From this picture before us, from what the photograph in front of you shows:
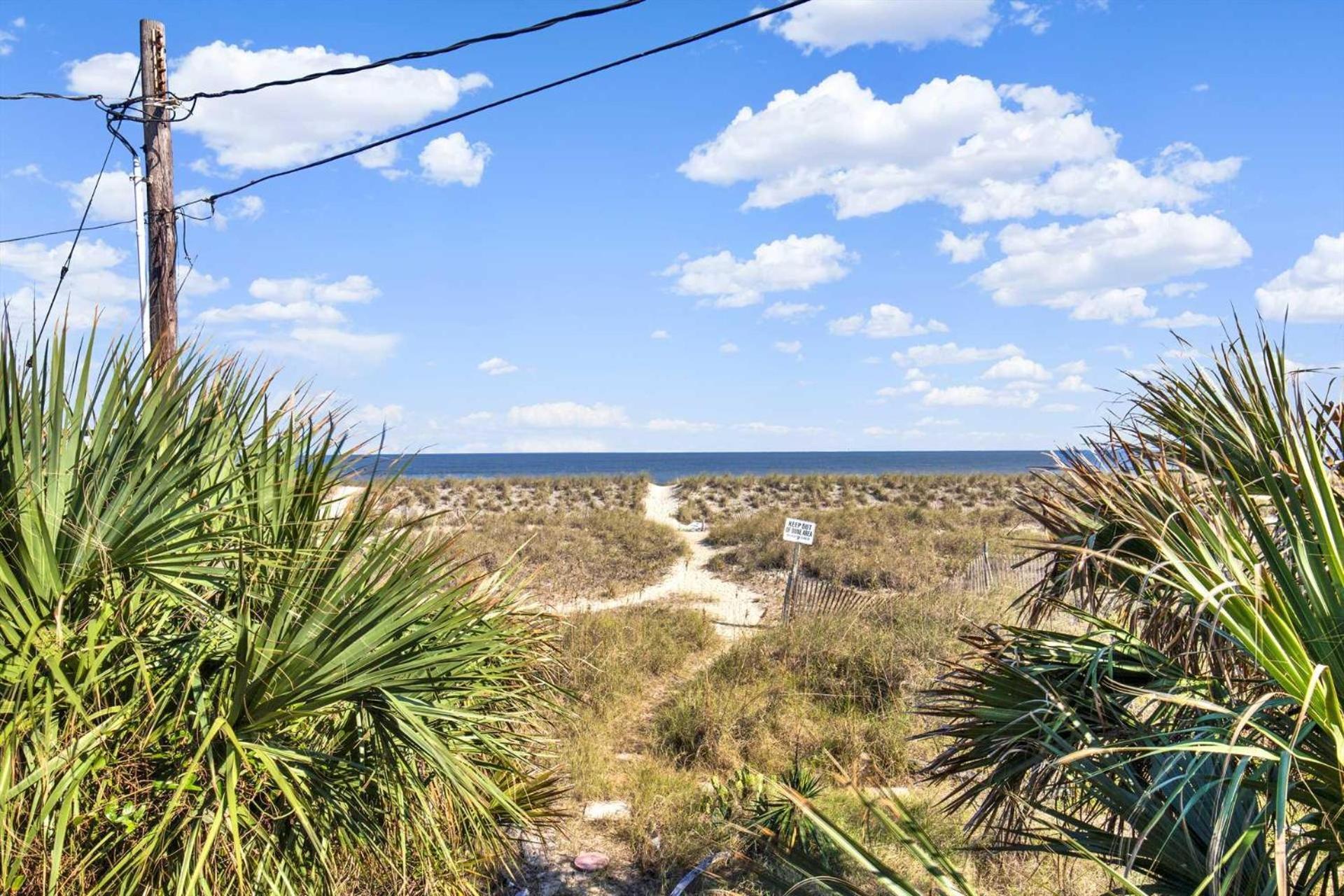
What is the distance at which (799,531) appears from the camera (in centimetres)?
1278

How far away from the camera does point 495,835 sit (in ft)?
13.5

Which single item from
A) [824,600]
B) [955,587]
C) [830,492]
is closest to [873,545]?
[955,587]

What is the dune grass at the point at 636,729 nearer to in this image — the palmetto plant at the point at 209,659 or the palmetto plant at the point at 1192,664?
the palmetto plant at the point at 209,659

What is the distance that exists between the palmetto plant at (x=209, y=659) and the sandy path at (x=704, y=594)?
397 inches

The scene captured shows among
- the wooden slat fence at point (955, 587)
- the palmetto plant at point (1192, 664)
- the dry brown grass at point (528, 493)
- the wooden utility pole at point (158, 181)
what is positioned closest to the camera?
the palmetto plant at point (1192, 664)

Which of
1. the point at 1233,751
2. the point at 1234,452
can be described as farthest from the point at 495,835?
the point at 1234,452

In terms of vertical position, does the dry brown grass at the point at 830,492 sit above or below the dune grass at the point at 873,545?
above

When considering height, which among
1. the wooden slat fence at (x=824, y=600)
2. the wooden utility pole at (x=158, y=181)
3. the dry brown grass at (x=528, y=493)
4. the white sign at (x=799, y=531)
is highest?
the wooden utility pole at (x=158, y=181)

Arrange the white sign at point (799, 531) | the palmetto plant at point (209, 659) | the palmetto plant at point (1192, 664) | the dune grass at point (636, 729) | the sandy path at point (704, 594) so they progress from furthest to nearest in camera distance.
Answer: the sandy path at point (704, 594)
the white sign at point (799, 531)
the dune grass at point (636, 729)
the palmetto plant at point (209, 659)
the palmetto plant at point (1192, 664)

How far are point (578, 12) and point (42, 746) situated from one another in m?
5.31

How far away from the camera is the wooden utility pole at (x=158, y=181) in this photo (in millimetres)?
6934

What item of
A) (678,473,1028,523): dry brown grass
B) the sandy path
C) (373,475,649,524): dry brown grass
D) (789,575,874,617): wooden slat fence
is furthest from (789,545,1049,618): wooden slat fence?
(373,475,649,524): dry brown grass

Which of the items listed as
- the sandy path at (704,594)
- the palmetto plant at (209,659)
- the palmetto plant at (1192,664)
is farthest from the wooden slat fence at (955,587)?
the palmetto plant at (209,659)

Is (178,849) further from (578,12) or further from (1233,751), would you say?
(578,12)
